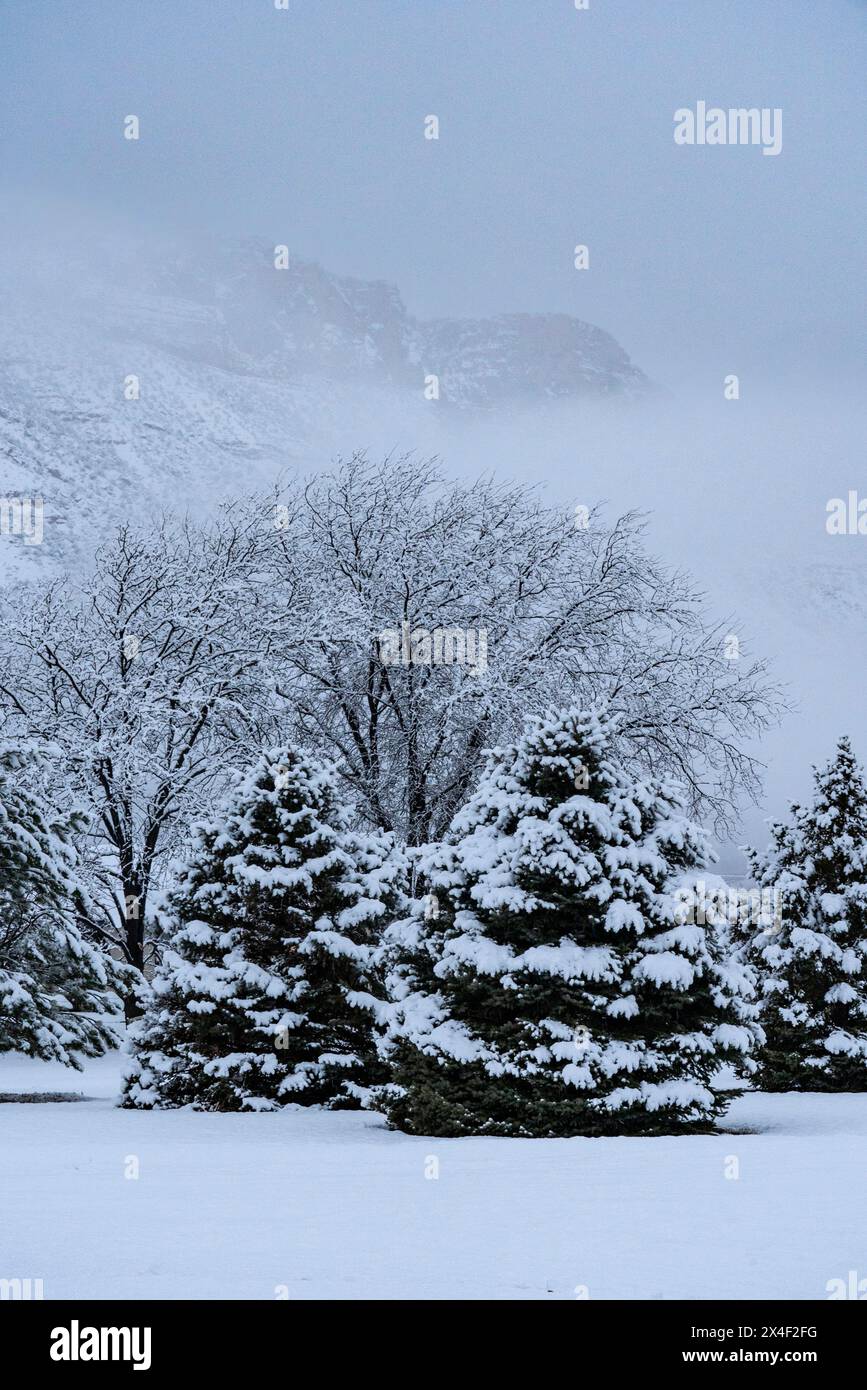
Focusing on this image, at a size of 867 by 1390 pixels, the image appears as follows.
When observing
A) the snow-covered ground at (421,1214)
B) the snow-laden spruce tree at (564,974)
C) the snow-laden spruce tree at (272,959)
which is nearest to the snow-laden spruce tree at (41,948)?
the snow-laden spruce tree at (272,959)

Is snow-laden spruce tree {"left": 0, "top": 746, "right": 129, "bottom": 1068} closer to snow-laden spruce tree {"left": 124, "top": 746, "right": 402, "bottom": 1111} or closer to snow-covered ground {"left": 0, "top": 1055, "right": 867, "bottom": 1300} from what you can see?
snow-laden spruce tree {"left": 124, "top": 746, "right": 402, "bottom": 1111}

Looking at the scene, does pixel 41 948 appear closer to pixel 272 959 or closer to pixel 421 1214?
pixel 272 959

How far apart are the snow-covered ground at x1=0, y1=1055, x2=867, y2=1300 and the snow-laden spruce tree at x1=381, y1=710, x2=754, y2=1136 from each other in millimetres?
519

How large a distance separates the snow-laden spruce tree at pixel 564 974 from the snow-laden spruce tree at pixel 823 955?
11.5ft

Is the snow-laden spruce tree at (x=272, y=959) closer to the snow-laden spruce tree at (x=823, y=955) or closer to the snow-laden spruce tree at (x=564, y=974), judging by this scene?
the snow-laden spruce tree at (x=564, y=974)

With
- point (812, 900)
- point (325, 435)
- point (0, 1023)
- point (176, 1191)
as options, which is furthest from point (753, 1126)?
point (325, 435)

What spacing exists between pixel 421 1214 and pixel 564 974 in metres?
4.23

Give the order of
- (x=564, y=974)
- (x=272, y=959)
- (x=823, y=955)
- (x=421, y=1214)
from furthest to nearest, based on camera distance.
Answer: (x=823, y=955), (x=272, y=959), (x=564, y=974), (x=421, y=1214)

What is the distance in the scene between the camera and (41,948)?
16781 mm

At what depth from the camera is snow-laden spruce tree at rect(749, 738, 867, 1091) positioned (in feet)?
52.4

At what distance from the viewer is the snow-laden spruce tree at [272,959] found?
13.6m

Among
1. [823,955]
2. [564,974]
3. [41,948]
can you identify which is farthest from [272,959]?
[823,955]

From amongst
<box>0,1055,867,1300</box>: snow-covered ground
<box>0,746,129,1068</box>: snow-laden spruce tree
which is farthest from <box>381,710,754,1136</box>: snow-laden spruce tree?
<box>0,746,129,1068</box>: snow-laden spruce tree
